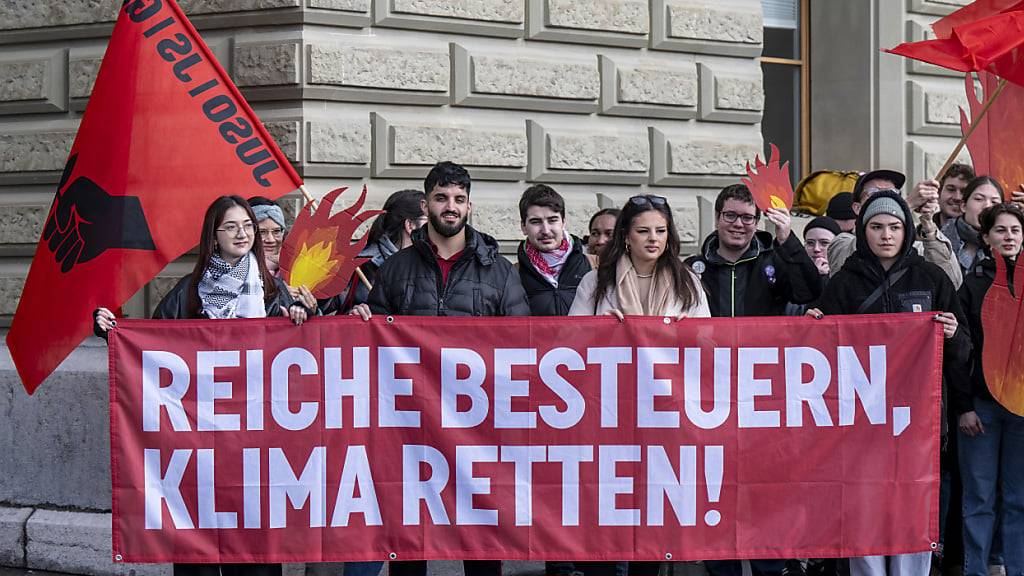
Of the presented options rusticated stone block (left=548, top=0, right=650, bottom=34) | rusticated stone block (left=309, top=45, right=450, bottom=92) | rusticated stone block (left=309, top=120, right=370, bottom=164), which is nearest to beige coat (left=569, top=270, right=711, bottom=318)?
rusticated stone block (left=309, top=120, right=370, bottom=164)

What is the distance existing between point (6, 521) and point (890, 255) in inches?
184

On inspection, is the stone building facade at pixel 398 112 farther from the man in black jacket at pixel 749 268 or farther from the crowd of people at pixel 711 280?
the man in black jacket at pixel 749 268

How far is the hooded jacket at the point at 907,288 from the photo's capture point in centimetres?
641

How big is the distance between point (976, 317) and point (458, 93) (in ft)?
10.5

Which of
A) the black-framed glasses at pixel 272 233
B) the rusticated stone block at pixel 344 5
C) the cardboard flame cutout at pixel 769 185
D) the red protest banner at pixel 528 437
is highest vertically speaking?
the rusticated stone block at pixel 344 5

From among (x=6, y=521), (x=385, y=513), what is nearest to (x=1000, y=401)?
(x=385, y=513)

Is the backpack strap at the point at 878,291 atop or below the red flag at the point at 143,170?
below

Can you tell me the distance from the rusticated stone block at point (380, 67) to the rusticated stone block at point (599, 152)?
0.81 meters

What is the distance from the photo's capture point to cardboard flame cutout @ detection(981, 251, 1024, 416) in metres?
6.69

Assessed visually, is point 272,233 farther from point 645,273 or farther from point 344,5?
point 645,273

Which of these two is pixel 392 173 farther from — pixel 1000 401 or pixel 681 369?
pixel 1000 401

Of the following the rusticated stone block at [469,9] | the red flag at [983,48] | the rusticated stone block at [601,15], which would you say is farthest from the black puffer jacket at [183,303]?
the rusticated stone block at [601,15]

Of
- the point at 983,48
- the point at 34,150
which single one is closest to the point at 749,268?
the point at 983,48

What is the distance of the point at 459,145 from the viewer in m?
8.62
